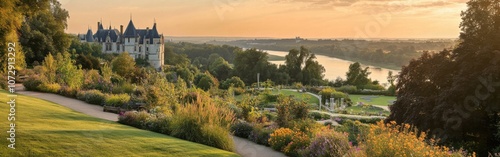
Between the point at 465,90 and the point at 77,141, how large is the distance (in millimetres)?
8577

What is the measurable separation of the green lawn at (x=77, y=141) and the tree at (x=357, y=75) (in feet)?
159

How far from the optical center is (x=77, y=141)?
6516 millimetres

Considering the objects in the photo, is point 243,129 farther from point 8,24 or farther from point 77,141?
point 8,24

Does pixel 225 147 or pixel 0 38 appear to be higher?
pixel 0 38

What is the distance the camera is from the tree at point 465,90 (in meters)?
9.71

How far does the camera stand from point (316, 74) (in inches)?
2367

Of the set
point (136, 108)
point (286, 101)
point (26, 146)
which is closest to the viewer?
point (26, 146)

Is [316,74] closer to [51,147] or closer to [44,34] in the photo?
[44,34]

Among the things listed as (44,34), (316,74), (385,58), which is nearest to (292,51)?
(316,74)

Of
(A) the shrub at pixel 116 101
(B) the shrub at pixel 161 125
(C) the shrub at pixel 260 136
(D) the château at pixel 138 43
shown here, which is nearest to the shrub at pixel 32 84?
(A) the shrub at pixel 116 101

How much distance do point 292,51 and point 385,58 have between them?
1438 centimetres

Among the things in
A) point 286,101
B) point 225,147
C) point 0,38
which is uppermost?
point 0,38

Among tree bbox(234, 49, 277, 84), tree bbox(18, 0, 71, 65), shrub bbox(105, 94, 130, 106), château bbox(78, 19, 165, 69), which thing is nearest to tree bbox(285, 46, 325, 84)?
tree bbox(234, 49, 277, 84)

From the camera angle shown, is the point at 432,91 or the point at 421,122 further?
the point at 432,91
